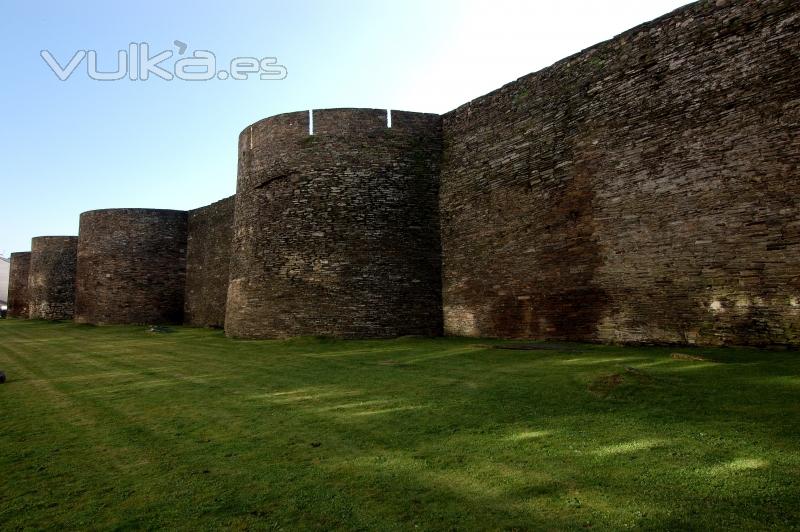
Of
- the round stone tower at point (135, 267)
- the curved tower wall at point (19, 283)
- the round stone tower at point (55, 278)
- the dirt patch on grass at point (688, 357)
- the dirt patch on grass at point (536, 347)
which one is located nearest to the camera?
the dirt patch on grass at point (688, 357)

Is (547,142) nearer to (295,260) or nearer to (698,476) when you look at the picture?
(295,260)

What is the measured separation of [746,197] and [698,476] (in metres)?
6.54

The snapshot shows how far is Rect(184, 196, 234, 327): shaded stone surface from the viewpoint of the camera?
21.5 meters

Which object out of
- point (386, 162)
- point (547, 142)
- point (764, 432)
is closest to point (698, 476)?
point (764, 432)

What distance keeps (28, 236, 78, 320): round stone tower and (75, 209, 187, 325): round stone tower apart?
848cm

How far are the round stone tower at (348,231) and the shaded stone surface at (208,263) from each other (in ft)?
21.7

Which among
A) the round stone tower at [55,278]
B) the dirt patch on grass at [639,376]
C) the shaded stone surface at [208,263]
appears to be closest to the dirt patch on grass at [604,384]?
the dirt patch on grass at [639,376]

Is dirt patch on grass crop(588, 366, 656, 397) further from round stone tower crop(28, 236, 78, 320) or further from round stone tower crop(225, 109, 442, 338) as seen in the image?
round stone tower crop(28, 236, 78, 320)

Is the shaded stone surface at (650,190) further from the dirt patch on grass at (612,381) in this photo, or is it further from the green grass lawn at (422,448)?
the dirt patch on grass at (612,381)

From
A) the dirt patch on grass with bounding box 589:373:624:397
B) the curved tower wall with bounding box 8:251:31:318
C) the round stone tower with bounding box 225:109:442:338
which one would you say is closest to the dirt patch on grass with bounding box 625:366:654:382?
the dirt patch on grass with bounding box 589:373:624:397

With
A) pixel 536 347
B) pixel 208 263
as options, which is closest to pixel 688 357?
pixel 536 347

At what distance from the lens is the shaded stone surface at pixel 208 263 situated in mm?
21484

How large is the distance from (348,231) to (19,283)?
3484 cm

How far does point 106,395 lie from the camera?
22.6ft
